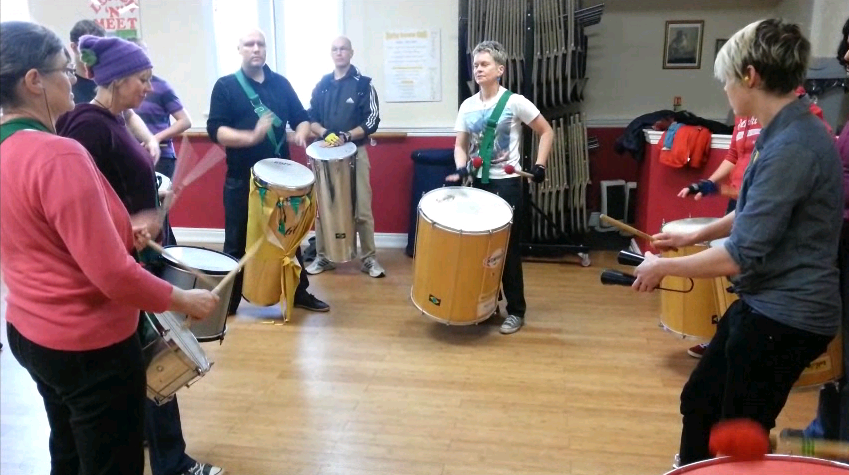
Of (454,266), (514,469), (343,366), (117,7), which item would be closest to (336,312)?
(343,366)

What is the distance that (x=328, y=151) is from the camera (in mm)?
4094

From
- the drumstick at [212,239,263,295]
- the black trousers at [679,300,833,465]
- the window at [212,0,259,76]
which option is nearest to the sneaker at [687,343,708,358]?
the black trousers at [679,300,833,465]

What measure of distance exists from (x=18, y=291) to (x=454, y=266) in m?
2.01

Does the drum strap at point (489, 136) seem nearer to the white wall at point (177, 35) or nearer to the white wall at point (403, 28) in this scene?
the white wall at point (403, 28)

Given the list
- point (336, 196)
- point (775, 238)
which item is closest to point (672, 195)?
point (336, 196)

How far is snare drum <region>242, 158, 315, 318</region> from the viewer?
3.29 meters

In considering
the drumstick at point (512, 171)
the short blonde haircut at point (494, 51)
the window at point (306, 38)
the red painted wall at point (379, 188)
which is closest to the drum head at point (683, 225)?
the drumstick at point (512, 171)

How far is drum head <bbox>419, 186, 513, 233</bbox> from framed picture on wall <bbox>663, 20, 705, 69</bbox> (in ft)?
9.37

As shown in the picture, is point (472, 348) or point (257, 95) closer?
point (472, 348)

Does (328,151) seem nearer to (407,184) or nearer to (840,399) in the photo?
(407,184)

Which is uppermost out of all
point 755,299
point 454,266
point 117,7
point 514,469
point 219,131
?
point 117,7

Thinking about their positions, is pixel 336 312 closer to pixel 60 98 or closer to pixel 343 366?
pixel 343 366

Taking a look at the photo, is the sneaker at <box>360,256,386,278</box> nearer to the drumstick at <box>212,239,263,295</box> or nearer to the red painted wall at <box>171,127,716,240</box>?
the red painted wall at <box>171,127,716,240</box>

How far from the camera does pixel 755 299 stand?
154 centimetres
